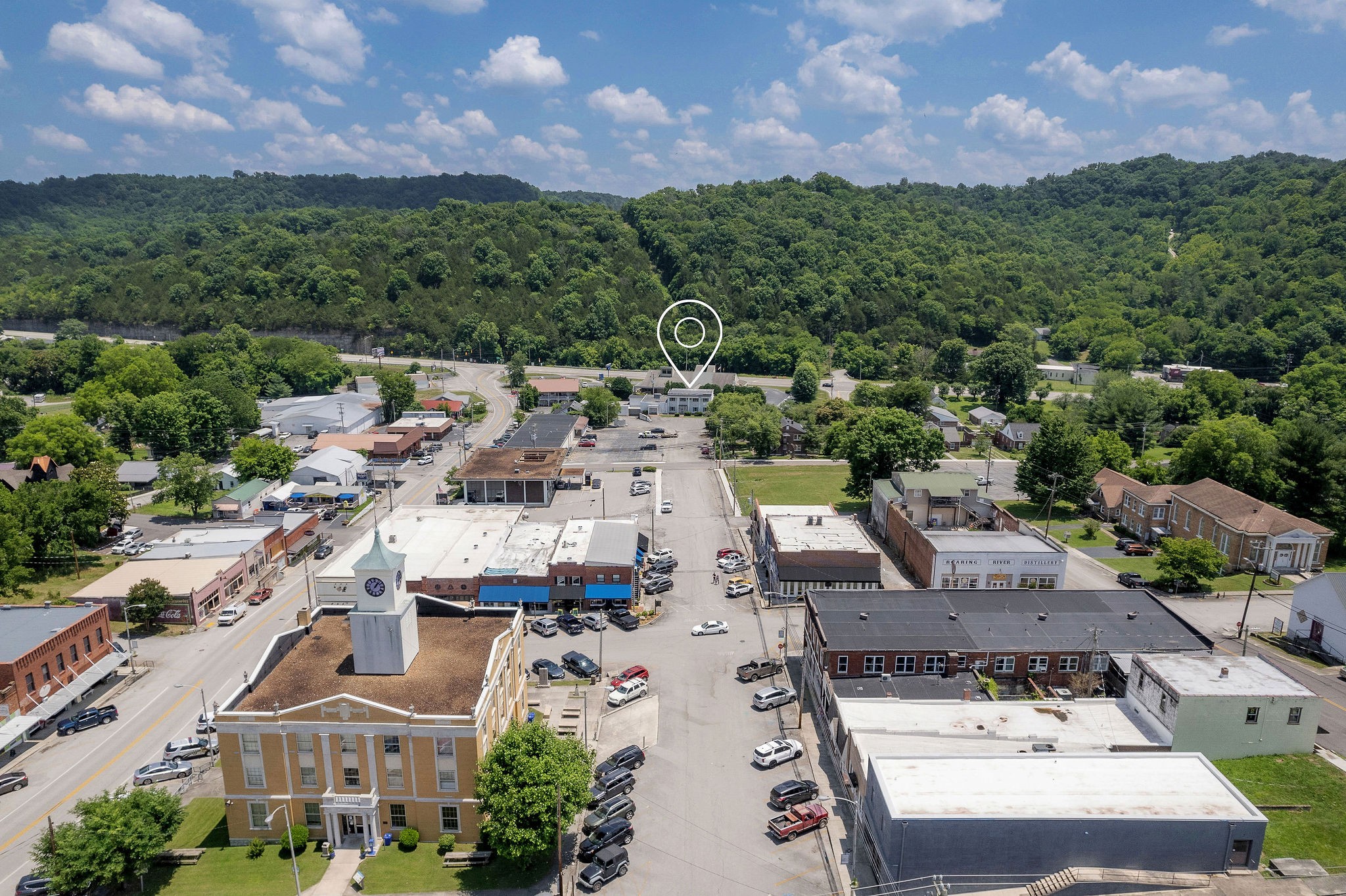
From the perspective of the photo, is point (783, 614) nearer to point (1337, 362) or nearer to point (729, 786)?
point (729, 786)

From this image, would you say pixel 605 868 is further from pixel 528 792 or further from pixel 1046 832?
pixel 1046 832

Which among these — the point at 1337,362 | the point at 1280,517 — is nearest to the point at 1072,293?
the point at 1337,362

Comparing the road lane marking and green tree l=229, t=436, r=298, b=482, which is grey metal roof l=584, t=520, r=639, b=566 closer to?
the road lane marking

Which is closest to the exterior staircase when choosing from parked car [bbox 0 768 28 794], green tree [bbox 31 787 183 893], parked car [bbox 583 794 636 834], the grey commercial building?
the grey commercial building

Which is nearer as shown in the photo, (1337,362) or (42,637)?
(42,637)

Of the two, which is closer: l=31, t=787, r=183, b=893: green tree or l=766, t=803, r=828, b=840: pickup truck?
l=31, t=787, r=183, b=893: green tree

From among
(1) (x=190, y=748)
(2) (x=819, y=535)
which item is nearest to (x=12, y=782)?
(1) (x=190, y=748)

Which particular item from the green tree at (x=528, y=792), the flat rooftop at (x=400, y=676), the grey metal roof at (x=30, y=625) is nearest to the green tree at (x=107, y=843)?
the flat rooftop at (x=400, y=676)
